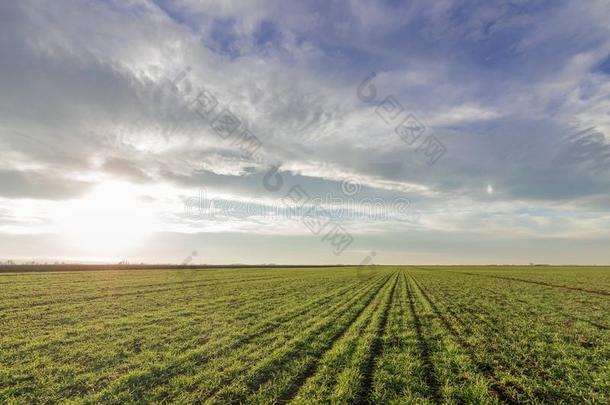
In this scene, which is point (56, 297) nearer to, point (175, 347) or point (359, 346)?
point (175, 347)

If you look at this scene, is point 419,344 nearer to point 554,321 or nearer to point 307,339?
point 307,339

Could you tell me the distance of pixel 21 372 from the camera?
984 centimetres

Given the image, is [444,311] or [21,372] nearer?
[21,372]

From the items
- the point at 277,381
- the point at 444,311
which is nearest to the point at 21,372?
the point at 277,381

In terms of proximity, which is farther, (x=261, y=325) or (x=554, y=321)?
(x=554, y=321)

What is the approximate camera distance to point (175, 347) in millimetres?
12594

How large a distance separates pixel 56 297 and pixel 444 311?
92.7 feet

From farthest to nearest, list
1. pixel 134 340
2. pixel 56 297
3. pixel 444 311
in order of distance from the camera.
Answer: pixel 56 297
pixel 444 311
pixel 134 340

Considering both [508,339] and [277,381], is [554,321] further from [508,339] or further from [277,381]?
[277,381]

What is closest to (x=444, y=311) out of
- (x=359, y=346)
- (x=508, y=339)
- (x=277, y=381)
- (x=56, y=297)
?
(x=508, y=339)

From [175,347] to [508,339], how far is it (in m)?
14.0

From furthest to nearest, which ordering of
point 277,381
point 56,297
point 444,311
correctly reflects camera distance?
point 56,297, point 444,311, point 277,381

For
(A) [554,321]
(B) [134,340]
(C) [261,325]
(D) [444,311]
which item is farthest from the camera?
(D) [444,311]

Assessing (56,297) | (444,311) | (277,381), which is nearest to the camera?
(277,381)
